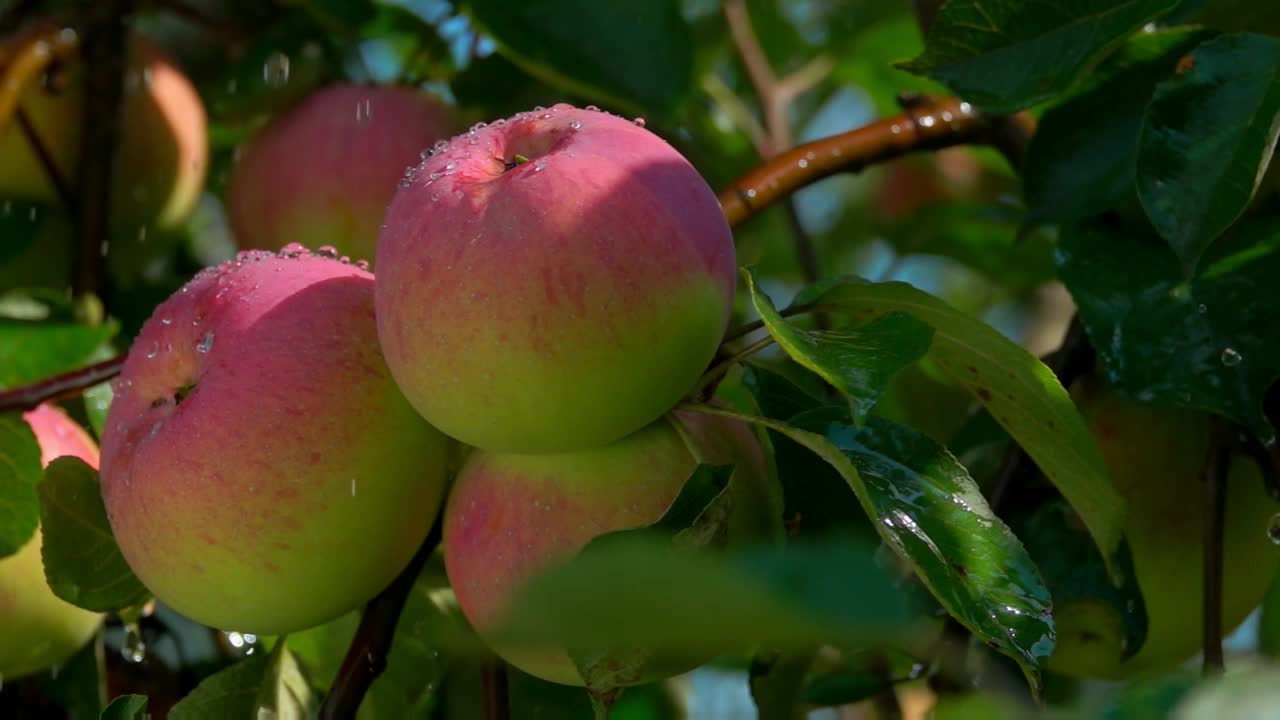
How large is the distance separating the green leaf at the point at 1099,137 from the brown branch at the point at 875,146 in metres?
0.06

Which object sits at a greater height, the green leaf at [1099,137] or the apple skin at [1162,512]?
the green leaf at [1099,137]

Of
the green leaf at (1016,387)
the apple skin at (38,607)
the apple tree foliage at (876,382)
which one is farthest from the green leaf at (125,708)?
the green leaf at (1016,387)

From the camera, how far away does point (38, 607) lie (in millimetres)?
865

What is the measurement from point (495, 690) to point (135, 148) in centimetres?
70

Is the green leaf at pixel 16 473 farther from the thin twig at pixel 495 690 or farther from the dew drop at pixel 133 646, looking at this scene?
the thin twig at pixel 495 690

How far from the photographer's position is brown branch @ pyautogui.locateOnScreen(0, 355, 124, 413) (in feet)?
2.64

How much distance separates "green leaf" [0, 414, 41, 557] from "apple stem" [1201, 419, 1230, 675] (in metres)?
0.64

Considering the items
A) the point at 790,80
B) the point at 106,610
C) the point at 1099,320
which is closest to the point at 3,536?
the point at 106,610

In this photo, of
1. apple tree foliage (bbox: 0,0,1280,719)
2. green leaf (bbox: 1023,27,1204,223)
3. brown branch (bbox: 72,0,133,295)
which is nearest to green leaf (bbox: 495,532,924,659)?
apple tree foliage (bbox: 0,0,1280,719)

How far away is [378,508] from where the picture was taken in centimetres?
66

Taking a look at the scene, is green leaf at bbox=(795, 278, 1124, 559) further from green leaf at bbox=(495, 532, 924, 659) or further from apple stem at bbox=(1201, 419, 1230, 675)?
green leaf at bbox=(495, 532, 924, 659)

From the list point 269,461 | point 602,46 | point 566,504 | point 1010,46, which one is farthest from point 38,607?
point 1010,46

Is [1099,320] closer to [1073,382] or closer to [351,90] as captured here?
[1073,382]

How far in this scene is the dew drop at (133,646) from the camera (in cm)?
94
